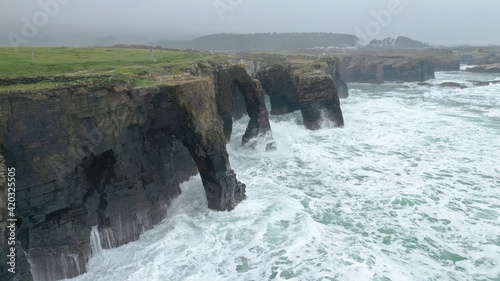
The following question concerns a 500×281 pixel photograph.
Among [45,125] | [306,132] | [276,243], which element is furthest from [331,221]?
[306,132]

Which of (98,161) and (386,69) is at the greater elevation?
(98,161)

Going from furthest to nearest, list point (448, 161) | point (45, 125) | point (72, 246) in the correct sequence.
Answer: point (448, 161)
point (72, 246)
point (45, 125)

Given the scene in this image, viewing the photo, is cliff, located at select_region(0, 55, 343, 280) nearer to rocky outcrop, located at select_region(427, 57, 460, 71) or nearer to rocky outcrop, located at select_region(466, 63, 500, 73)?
rocky outcrop, located at select_region(466, 63, 500, 73)

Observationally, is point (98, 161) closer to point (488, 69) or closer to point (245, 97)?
point (245, 97)

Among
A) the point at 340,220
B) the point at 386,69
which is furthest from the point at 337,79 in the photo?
the point at 340,220

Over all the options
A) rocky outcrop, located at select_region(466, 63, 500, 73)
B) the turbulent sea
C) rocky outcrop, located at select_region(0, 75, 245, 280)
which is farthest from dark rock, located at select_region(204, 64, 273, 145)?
rocky outcrop, located at select_region(466, 63, 500, 73)

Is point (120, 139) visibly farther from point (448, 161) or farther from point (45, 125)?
point (448, 161)

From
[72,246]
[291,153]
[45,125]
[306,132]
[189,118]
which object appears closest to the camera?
[45,125]

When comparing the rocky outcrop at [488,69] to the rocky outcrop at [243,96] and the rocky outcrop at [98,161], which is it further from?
the rocky outcrop at [98,161]
